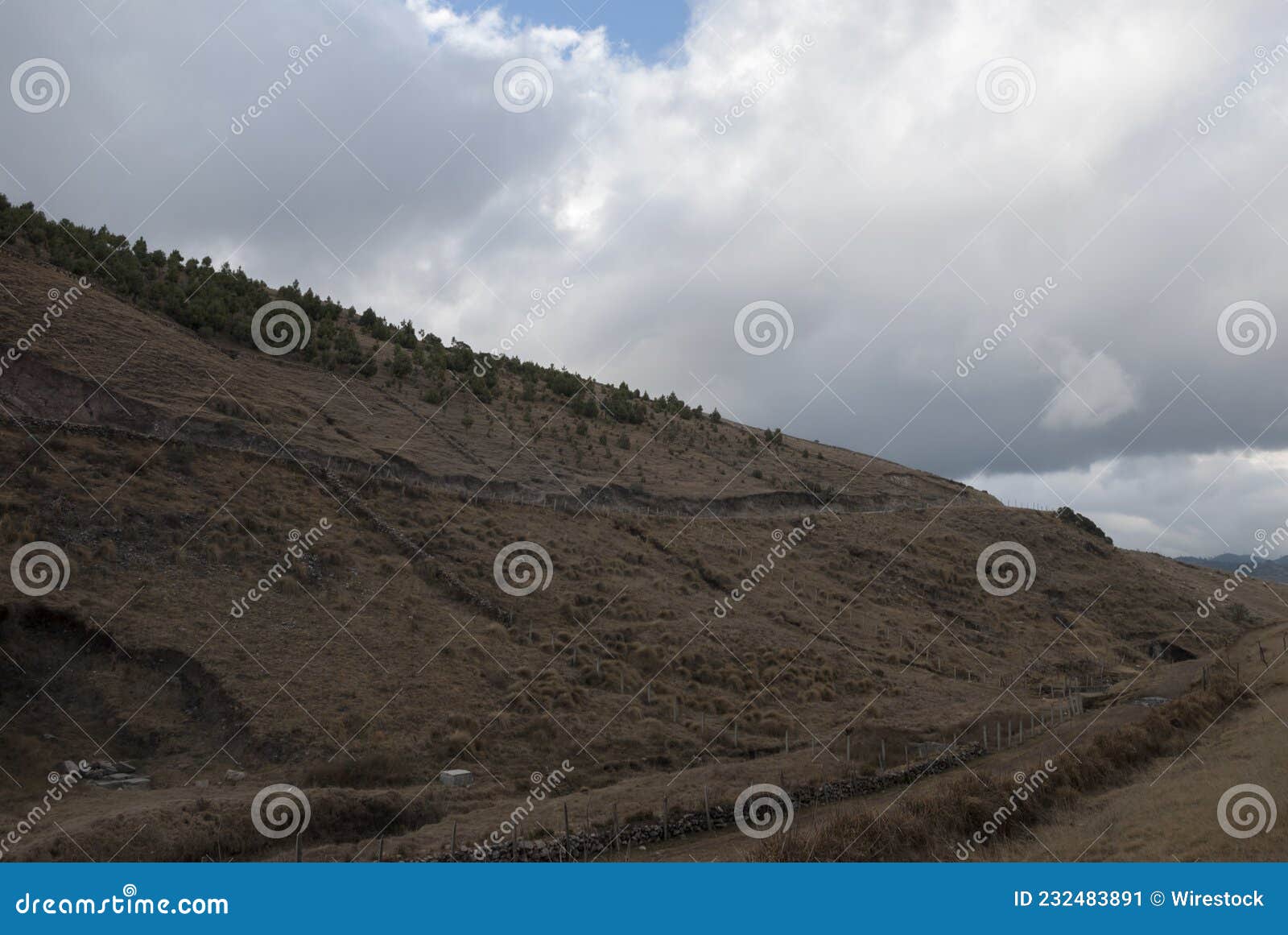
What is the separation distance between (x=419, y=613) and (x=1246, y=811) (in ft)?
83.4

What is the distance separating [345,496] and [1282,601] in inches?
3149

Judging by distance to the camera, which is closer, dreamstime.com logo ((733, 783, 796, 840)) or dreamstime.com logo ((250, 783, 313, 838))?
dreamstime.com logo ((250, 783, 313, 838))
